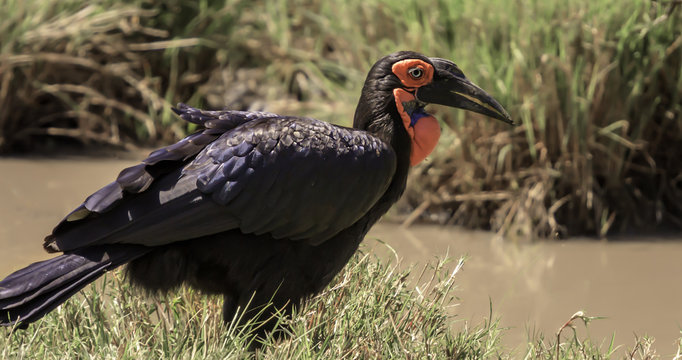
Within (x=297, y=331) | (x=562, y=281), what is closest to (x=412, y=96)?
(x=297, y=331)

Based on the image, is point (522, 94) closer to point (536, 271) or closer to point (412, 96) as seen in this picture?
point (536, 271)

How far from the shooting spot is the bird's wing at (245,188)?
3.03 meters

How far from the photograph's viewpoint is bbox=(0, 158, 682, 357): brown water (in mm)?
4238

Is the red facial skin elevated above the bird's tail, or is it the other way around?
the red facial skin

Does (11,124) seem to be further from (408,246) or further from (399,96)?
(399,96)

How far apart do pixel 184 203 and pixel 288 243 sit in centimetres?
38

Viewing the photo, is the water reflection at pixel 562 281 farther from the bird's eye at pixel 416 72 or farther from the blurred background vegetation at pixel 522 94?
the bird's eye at pixel 416 72

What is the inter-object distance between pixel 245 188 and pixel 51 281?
2.07 feet

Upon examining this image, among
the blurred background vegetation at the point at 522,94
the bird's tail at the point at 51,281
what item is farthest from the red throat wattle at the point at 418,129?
the blurred background vegetation at the point at 522,94

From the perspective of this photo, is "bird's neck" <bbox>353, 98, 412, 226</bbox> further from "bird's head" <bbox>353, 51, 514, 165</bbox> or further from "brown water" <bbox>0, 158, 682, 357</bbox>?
"brown water" <bbox>0, 158, 682, 357</bbox>

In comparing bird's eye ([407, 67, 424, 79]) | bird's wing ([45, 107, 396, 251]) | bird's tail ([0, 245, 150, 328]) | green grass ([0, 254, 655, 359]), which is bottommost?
green grass ([0, 254, 655, 359])

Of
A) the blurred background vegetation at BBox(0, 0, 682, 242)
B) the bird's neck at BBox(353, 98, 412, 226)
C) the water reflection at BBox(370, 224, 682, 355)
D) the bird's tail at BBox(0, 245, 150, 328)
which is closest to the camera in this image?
the bird's tail at BBox(0, 245, 150, 328)

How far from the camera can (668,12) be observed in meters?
4.66

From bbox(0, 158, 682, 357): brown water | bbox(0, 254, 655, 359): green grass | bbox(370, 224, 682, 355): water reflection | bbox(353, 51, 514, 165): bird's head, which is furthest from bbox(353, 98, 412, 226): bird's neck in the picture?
bbox(370, 224, 682, 355): water reflection
